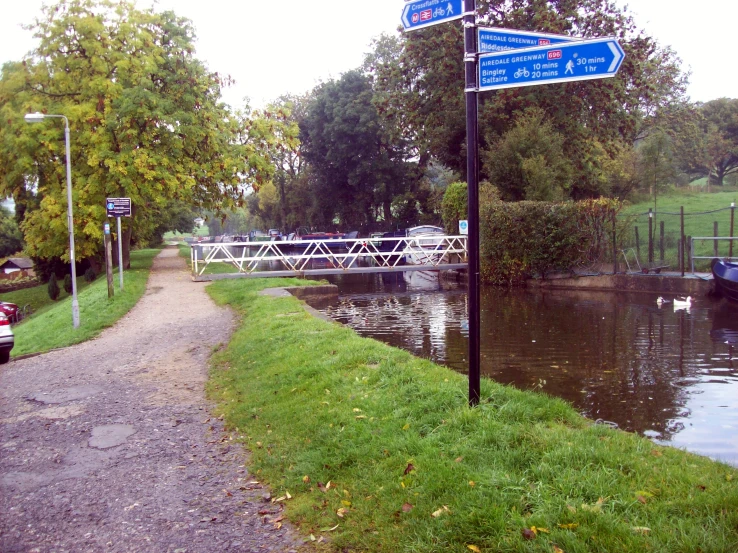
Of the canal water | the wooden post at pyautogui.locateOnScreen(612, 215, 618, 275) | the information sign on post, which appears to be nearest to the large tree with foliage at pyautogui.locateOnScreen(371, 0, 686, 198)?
the wooden post at pyautogui.locateOnScreen(612, 215, 618, 275)

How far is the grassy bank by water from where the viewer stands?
3.50 m

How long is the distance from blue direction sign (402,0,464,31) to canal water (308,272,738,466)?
450 centimetres

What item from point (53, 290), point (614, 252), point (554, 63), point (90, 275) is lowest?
point (53, 290)

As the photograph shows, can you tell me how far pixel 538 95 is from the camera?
2922cm

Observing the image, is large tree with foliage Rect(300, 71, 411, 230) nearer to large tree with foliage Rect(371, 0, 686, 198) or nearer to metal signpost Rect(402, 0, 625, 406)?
large tree with foliage Rect(371, 0, 686, 198)

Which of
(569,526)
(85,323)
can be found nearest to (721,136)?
(85,323)

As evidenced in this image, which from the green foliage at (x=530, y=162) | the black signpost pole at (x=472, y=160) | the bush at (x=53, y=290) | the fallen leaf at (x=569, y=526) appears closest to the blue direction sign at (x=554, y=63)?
the black signpost pole at (x=472, y=160)

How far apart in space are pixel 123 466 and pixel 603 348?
898 centimetres

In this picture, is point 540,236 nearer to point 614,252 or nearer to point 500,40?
point 614,252

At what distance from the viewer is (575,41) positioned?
191 inches

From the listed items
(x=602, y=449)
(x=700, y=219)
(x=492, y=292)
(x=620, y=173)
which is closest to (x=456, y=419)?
(x=602, y=449)

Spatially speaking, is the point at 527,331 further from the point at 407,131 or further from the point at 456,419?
Result: the point at 407,131

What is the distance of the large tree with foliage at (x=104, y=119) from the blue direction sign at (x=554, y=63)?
→ 23149 mm

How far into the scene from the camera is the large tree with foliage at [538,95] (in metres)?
28.5
